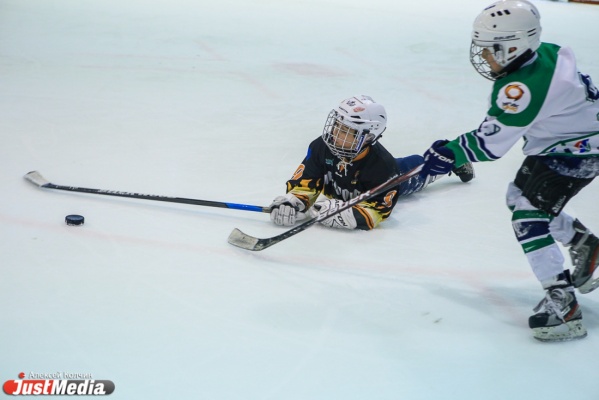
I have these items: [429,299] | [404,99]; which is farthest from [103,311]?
[404,99]

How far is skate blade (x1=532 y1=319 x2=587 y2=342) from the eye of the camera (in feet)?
8.30

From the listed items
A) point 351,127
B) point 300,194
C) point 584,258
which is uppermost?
point 351,127

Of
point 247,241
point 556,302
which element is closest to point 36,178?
point 247,241

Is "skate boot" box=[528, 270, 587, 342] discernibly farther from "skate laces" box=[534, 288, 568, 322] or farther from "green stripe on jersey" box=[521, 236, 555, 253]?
"green stripe on jersey" box=[521, 236, 555, 253]

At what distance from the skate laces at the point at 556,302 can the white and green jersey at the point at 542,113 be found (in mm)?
452

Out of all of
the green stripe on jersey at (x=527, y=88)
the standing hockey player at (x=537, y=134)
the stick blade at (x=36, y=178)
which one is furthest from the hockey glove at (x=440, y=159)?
the stick blade at (x=36, y=178)

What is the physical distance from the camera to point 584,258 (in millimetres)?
2721

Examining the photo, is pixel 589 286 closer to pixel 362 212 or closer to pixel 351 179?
pixel 362 212

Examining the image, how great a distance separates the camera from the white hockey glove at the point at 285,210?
3.29 m

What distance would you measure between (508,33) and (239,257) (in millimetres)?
1283

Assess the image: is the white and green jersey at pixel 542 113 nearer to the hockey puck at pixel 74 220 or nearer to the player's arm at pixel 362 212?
the player's arm at pixel 362 212

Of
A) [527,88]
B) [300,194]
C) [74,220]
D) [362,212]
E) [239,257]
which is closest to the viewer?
[527,88]

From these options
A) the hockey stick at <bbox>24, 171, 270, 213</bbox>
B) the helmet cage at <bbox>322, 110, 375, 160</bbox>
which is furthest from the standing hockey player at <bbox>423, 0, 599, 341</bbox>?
the hockey stick at <bbox>24, 171, 270, 213</bbox>

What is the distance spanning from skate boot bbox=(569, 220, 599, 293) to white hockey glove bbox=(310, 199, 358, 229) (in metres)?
0.89
